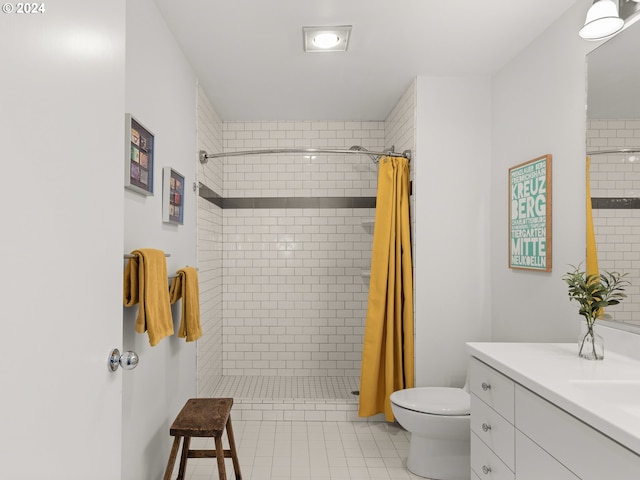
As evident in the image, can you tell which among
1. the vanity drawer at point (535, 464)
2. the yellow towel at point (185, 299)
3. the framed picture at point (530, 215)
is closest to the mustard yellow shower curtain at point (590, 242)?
the framed picture at point (530, 215)

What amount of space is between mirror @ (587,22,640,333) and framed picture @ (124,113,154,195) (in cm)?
203

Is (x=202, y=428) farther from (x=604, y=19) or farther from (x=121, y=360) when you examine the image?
(x=604, y=19)

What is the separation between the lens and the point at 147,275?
1710 millimetres

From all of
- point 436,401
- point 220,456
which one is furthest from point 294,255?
point 220,456

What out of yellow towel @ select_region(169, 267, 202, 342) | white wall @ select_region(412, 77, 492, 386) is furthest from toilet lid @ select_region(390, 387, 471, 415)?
yellow towel @ select_region(169, 267, 202, 342)

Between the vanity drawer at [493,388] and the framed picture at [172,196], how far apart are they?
1.69 metres

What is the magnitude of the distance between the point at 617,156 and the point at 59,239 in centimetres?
208

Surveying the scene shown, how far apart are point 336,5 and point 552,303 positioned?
6.32 ft

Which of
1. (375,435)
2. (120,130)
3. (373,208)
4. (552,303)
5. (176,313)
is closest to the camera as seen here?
(120,130)

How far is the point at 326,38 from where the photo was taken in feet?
7.93

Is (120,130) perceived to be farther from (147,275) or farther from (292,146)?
(292,146)

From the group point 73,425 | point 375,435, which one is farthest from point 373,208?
point 73,425

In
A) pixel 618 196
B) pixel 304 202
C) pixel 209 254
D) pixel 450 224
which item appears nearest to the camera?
pixel 618 196

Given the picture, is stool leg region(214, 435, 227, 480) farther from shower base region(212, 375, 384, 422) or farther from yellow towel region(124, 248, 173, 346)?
shower base region(212, 375, 384, 422)
